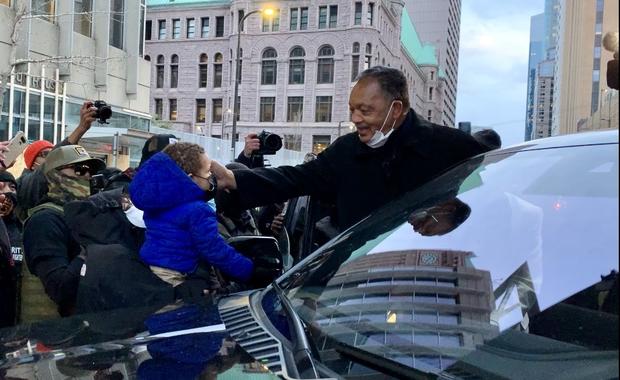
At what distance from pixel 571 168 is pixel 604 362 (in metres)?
0.56

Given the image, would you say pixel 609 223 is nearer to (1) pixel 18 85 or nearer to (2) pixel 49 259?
(2) pixel 49 259

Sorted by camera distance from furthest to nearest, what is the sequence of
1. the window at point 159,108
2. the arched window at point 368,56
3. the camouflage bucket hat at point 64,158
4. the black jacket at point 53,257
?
the window at point 159,108
the arched window at point 368,56
the camouflage bucket hat at point 64,158
the black jacket at point 53,257

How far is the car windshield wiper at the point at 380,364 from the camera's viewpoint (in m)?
1.29

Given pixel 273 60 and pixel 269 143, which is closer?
pixel 269 143

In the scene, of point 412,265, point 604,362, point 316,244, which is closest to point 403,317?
point 412,265

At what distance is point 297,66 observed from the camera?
64500 mm

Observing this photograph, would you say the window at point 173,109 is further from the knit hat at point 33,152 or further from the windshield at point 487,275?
the windshield at point 487,275

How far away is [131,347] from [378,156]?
1.46 meters

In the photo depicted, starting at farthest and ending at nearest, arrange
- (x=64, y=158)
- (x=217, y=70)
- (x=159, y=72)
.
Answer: (x=159, y=72)
(x=217, y=70)
(x=64, y=158)

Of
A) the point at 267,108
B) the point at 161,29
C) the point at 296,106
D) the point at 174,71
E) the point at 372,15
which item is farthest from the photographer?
the point at 174,71

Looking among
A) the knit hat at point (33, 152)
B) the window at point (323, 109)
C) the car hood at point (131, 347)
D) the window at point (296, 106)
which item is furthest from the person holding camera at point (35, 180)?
the window at point (296, 106)

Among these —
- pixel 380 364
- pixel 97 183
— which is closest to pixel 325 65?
pixel 97 183

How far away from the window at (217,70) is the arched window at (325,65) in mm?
15007

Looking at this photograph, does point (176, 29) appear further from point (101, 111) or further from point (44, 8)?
point (101, 111)
